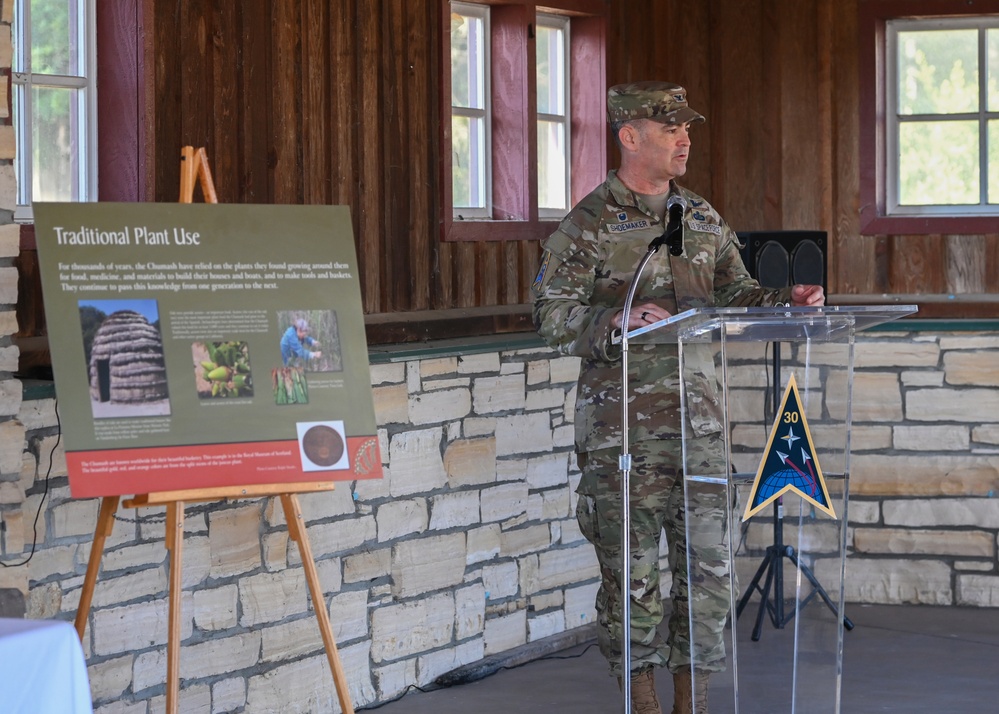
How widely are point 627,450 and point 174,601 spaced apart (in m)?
1.30

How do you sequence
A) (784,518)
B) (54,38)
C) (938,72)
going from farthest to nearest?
(938,72) < (54,38) < (784,518)

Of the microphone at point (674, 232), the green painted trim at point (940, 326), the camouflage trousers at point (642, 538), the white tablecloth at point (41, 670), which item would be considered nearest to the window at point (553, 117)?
the green painted trim at point (940, 326)

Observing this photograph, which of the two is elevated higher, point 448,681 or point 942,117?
point 942,117

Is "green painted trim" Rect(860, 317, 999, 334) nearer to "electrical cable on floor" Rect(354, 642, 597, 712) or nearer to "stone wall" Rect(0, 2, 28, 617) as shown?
"electrical cable on floor" Rect(354, 642, 597, 712)

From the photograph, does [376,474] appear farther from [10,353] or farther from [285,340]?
[10,353]

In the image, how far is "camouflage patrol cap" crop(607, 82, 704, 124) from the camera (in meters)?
4.27

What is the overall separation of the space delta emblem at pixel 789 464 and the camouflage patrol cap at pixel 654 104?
3.54ft

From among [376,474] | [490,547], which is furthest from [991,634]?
[376,474]

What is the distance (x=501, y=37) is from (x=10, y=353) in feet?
9.76

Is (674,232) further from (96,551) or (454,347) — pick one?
(454,347)

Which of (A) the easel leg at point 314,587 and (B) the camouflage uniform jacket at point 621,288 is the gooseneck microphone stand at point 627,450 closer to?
(B) the camouflage uniform jacket at point 621,288

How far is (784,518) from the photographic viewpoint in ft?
11.7

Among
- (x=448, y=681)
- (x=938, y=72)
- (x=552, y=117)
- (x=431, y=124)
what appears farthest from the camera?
(x=938, y=72)

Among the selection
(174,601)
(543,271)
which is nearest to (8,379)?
(174,601)
